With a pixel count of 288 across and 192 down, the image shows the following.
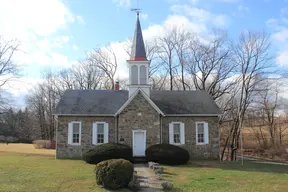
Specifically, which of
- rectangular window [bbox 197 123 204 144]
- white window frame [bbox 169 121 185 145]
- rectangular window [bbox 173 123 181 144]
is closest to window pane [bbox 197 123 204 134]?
rectangular window [bbox 197 123 204 144]

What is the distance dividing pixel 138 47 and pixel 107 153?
32.7ft

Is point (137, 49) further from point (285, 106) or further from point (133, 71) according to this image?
point (285, 106)

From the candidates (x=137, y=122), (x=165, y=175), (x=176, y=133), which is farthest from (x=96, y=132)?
(x=165, y=175)

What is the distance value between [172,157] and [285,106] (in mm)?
27752

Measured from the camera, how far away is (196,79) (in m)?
39.1

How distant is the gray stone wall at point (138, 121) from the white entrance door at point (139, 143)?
0.28 metres

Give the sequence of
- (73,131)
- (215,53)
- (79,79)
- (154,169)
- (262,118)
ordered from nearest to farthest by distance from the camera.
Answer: (154,169) → (73,131) → (215,53) → (262,118) → (79,79)

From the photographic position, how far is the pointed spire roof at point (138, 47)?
25.9m

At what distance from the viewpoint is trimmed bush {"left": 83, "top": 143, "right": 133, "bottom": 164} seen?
20.8 meters

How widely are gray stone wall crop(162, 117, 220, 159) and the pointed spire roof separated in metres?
5.52

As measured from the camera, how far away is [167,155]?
834 inches

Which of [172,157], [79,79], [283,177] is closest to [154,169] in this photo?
[172,157]

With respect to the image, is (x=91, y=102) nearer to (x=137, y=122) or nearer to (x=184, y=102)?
(x=137, y=122)

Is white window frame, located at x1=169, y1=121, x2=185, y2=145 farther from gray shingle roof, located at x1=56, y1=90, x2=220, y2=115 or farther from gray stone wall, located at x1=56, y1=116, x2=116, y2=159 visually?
gray stone wall, located at x1=56, y1=116, x2=116, y2=159
